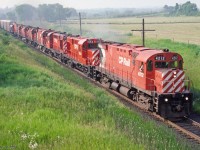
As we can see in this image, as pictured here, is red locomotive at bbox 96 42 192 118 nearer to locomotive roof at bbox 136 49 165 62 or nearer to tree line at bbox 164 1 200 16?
locomotive roof at bbox 136 49 165 62

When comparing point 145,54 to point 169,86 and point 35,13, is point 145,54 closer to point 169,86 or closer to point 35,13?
point 169,86

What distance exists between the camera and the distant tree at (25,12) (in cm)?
18688

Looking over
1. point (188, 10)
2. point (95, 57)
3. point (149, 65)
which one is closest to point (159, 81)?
point (149, 65)

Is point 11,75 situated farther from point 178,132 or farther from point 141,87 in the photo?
point 178,132

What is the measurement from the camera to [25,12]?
7392 inches

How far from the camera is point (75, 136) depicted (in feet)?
37.0

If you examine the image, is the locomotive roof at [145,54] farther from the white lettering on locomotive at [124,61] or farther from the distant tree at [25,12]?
the distant tree at [25,12]

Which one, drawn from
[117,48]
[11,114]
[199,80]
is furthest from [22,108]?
[199,80]

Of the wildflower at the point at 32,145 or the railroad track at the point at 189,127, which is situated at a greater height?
the wildflower at the point at 32,145

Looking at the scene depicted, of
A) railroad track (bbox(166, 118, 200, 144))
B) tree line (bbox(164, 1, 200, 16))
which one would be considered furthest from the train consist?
tree line (bbox(164, 1, 200, 16))

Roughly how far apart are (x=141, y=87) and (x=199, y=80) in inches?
352

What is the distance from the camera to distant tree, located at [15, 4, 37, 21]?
18688cm

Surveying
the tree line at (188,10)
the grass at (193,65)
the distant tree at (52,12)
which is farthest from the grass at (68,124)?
the distant tree at (52,12)

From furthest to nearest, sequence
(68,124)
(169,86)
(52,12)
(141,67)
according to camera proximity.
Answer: (52,12), (141,67), (169,86), (68,124)
